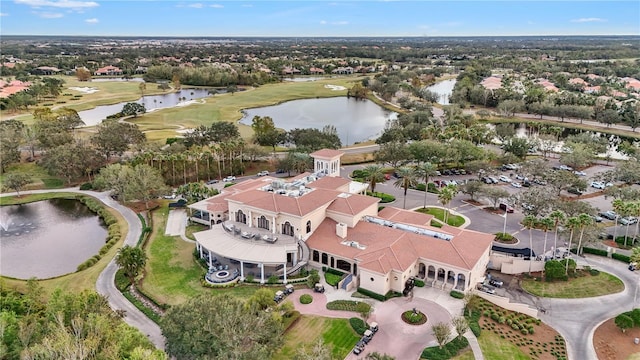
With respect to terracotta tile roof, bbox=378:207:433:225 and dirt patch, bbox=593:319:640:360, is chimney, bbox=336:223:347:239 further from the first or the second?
dirt patch, bbox=593:319:640:360

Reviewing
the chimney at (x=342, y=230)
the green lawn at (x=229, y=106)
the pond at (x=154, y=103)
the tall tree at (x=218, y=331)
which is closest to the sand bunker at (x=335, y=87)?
the green lawn at (x=229, y=106)

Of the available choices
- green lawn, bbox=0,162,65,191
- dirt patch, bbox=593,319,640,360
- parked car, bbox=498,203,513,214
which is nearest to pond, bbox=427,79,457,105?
parked car, bbox=498,203,513,214

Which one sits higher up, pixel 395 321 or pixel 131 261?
pixel 131 261

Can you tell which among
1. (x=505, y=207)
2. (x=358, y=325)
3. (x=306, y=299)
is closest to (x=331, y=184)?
(x=306, y=299)

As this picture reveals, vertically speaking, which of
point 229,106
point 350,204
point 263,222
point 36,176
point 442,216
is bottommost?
point 442,216

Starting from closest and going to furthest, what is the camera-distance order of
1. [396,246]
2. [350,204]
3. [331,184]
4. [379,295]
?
[379,295] → [396,246] → [350,204] → [331,184]

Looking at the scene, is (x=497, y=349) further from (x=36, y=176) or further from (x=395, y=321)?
(x=36, y=176)

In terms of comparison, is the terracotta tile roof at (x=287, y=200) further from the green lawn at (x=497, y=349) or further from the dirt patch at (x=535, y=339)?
the green lawn at (x=497, y=349)

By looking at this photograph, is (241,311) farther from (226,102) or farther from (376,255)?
(226,102)
